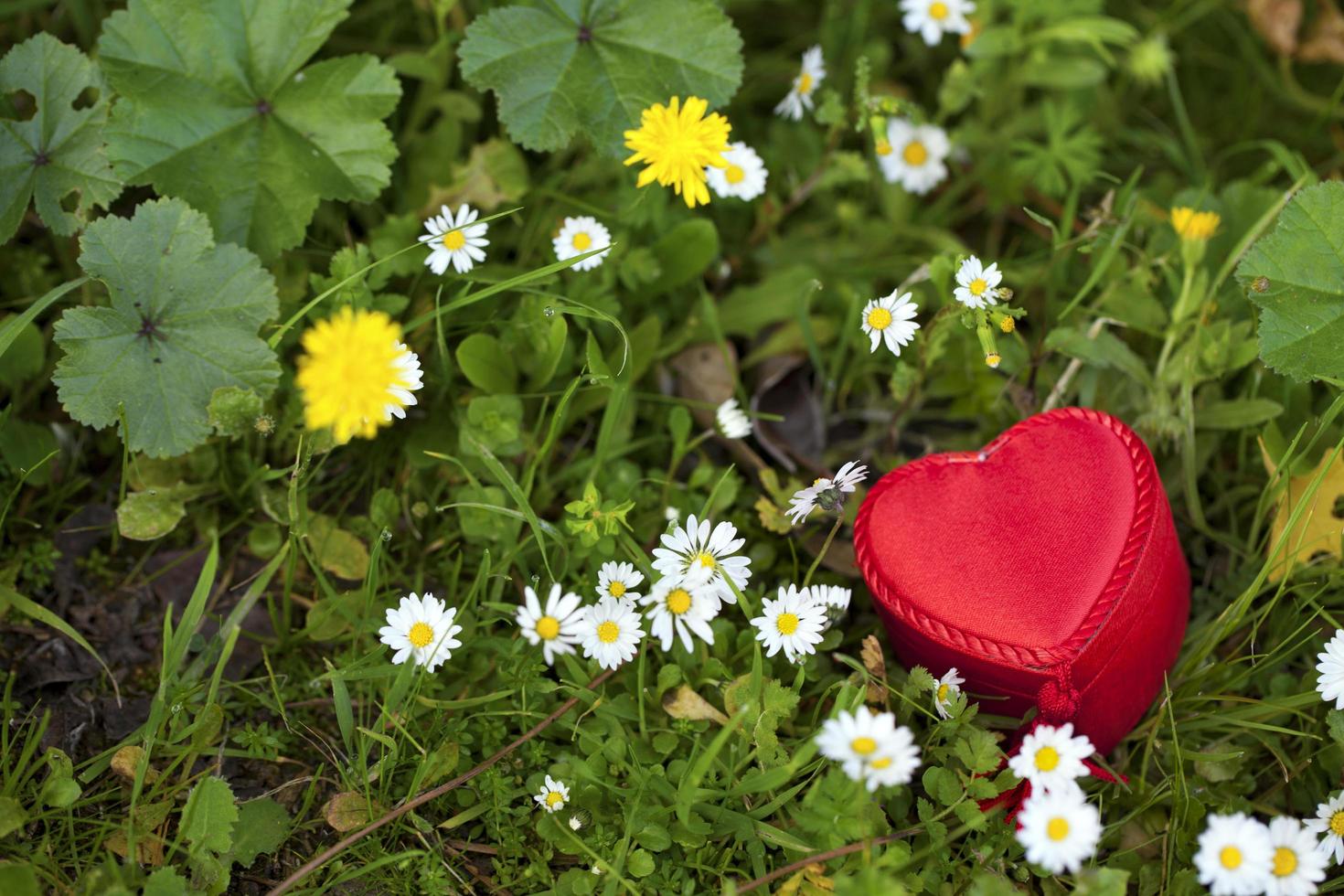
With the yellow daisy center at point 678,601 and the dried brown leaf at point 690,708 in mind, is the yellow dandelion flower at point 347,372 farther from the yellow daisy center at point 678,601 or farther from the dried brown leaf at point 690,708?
the dried brown leaf at point 690,708

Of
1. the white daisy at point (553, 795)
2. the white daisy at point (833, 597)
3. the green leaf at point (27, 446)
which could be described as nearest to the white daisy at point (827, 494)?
the white daisy at point (833, 597)

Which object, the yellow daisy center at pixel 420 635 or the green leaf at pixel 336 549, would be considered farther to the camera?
the green leaf at pixel 336 549

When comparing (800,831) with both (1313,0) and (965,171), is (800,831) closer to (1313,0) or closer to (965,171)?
(965,171)

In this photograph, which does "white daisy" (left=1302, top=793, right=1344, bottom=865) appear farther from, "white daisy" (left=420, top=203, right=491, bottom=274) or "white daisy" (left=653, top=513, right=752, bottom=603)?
"white daisy" (left=420, top=203, right=491, bottom=274)

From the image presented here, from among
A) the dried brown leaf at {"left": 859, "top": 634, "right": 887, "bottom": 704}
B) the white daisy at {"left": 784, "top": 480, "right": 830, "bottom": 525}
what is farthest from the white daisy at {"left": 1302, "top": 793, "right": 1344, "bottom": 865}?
the white daisy at {"left": 784, "top": 480, "right": 830, "bottom": 525}

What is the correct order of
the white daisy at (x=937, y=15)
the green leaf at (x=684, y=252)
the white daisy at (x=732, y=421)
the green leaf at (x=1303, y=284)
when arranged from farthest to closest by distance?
1. the white daisy at (x=937, y=15)
2. the green leaf at (x=684, y=252)
3. the white daisy at (x=732, y=421)
4. the green leaf at (x=1303, y=284)

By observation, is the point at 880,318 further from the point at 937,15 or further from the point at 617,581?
the point at 937,15
